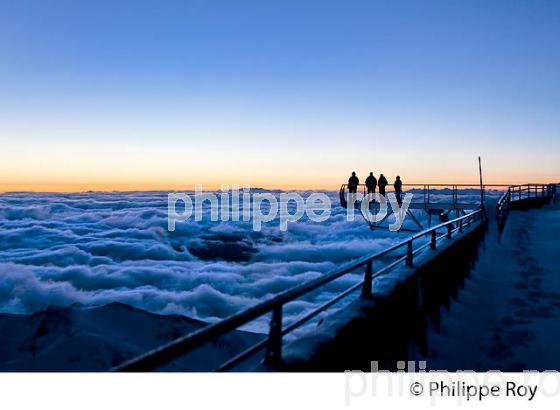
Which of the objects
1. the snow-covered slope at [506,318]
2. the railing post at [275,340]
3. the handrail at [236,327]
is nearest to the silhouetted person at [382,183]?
the snow-covered slope at [506,318]

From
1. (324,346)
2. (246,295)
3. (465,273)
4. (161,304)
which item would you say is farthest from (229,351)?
(246,295)

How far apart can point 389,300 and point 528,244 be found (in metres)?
12.9

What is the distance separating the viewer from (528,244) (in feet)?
51.9

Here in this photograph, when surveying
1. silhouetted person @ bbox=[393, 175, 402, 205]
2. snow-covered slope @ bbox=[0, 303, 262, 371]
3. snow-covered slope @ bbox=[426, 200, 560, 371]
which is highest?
silhouetted person @ bbox=[393, 175, 402, 205]

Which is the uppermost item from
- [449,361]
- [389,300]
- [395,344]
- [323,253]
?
[389,300]

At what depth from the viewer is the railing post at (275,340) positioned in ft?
11.0

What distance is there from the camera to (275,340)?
11.5 ft

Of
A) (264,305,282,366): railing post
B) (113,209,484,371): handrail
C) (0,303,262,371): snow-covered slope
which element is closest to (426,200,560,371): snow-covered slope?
(113,209,484,371): handrail

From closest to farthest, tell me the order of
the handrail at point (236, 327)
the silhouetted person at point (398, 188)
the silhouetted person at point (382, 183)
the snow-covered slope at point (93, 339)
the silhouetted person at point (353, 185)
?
the handrail at point (236, 327), the snow-covered slope at point (93, 339), the silhouetted person at point (382, 183), the silhouetted person at point (398, 188), the silhouetted person at point (353, 185)

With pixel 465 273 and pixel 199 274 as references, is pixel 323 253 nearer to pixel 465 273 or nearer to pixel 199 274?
pixel 199 274

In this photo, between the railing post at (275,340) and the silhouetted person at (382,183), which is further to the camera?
the silhouetted person at (382,183)

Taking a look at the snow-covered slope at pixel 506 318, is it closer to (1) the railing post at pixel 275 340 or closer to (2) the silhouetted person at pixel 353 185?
(1) the railing post at pixel 275 340

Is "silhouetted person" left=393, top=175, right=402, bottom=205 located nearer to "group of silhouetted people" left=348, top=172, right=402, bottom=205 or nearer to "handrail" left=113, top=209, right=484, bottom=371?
"group of silhouetted people" left=348, top=172, right=402, bottom=205

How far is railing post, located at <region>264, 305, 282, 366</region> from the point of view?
3359 millimetres
